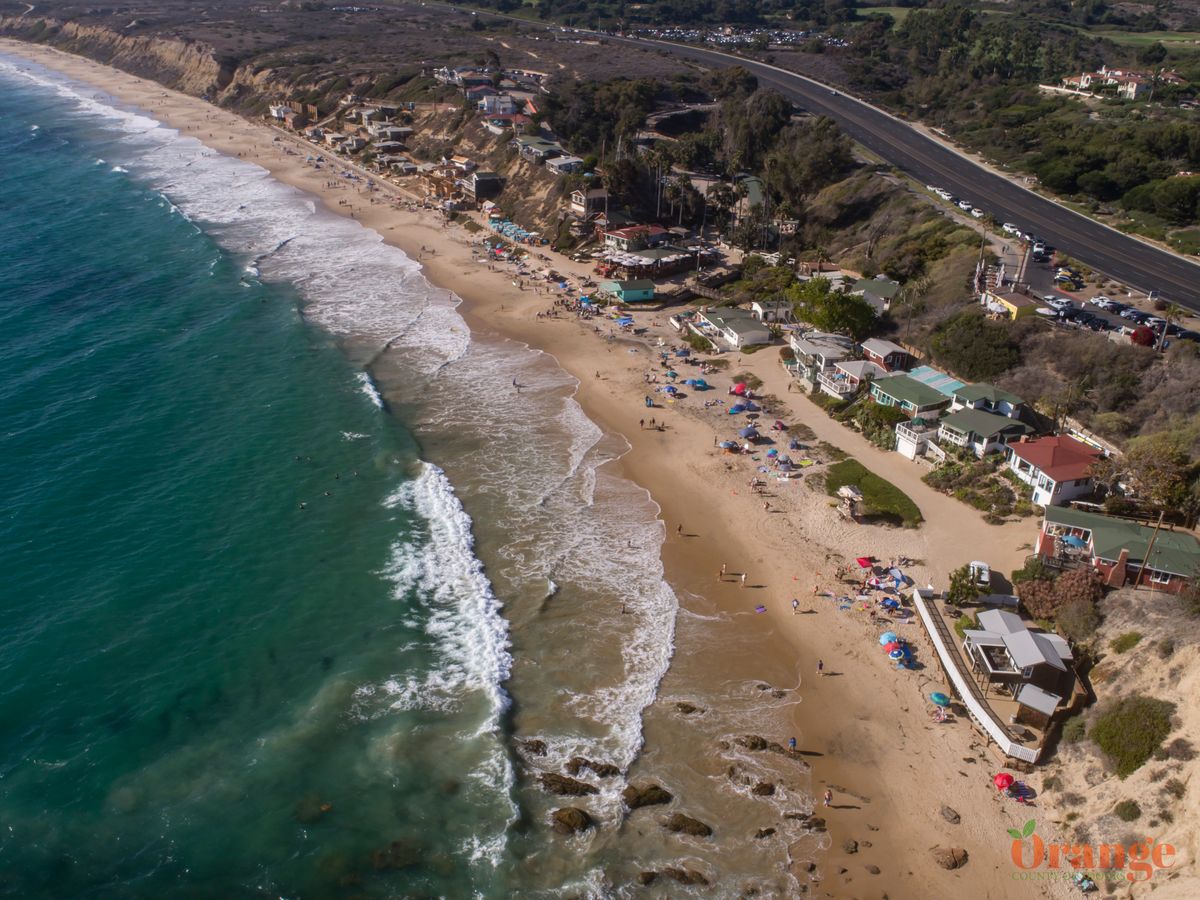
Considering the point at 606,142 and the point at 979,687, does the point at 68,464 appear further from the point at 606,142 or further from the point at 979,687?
the point at 606,142

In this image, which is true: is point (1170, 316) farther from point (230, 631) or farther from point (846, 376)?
point (230, 631)

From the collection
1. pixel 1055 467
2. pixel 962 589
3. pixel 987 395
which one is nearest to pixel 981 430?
pixel 987 395

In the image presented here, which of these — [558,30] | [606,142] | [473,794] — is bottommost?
[473,794]

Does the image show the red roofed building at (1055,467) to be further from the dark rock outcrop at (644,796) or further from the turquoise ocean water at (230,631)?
the turquoise ocean water at (230,631)

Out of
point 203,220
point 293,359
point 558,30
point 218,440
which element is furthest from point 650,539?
point 558,30

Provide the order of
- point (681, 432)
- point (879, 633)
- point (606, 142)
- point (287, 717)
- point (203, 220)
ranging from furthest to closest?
point (606, 142), point (203, 220), point (681, 432), point (879, 633), point (287, 717)

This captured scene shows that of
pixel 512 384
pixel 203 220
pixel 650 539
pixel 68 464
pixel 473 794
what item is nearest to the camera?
pixel 473 794

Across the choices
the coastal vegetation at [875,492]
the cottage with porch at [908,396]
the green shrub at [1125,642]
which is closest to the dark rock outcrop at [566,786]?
the green shrub at [1125,642]
